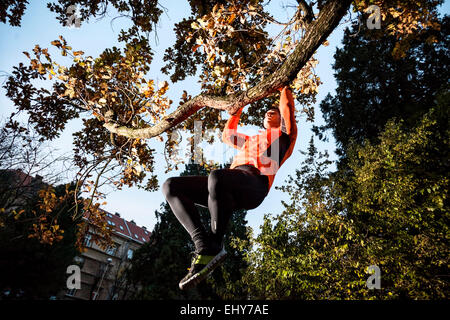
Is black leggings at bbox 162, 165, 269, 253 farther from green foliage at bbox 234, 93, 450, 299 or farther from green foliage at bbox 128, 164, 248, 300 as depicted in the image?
green foliage at bbox 128, 164, 248, 300

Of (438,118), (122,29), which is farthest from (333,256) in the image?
(438,118)

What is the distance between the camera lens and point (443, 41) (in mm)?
14570

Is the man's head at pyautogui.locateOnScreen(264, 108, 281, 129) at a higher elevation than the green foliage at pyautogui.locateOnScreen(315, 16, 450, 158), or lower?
lower

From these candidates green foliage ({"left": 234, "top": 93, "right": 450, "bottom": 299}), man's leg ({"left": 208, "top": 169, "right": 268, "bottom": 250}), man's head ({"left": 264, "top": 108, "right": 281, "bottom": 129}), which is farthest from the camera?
green foliage ({"left": 234, "top": 93, "right": 450, "bottom": 299})

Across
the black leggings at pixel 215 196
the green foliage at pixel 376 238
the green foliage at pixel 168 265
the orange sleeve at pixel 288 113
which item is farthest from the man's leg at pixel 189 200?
the green foliage at pixel 168 265

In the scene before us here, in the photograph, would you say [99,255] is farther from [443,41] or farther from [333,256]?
[443,41]

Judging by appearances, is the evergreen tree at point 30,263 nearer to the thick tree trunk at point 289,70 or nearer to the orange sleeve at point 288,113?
the thick tree trunk at point 289,70

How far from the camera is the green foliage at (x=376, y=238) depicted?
18.7 ft

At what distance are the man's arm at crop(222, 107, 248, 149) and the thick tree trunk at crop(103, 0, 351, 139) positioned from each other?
0.14 meters

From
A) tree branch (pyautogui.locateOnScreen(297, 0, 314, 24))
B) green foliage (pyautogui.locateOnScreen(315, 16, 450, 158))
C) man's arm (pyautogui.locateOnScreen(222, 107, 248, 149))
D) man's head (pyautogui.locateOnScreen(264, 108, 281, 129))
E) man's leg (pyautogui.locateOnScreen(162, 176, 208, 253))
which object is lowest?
man's leg (pyautogui.locateOnScreen(162, 176, 208, 253))

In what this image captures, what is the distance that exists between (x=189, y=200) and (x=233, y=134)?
951 millimetres

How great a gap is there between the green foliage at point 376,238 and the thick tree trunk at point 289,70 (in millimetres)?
5147

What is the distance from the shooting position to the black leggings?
1930 mm

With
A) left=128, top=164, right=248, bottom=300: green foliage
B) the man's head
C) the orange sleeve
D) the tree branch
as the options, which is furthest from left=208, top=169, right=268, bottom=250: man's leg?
left=128, top=164, right=248, bottom=300: green foliage
